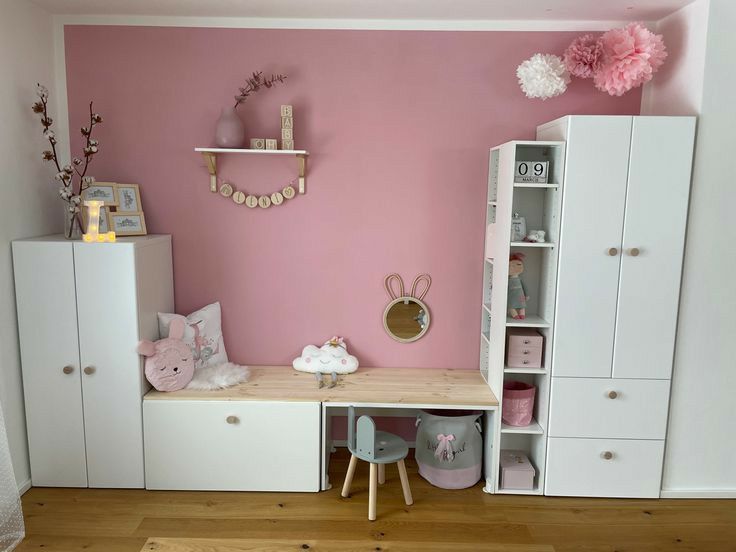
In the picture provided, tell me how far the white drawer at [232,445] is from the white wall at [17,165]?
578mm

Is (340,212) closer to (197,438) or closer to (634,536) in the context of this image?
(197,438)

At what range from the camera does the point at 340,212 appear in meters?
3.05

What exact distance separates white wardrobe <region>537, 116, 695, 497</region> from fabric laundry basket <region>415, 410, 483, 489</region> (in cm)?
35

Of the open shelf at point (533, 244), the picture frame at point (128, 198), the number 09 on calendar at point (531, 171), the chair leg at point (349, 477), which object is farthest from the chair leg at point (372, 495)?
the picture frame at point (128, 198)

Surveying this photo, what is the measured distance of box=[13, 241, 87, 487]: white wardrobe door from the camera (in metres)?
2.58

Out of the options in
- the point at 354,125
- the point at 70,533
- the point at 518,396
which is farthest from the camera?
the point at 354,125

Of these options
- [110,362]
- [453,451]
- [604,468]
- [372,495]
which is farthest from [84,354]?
[604,468]

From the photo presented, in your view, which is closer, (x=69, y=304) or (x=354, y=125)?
(x=69, y=304)

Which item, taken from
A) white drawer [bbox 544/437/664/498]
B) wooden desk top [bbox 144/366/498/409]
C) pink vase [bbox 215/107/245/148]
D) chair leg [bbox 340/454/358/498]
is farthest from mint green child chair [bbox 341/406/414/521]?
pink vase [bbox 215/107/245/148]

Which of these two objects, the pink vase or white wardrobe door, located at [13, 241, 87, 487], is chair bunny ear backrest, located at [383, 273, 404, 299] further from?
white wardrobe door, located at [13, 241, 87, 487]

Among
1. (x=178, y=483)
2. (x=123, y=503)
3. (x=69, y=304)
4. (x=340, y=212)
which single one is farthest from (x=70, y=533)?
(x=340, y=212)

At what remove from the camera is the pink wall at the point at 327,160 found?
292 centimetres

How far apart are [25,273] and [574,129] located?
2.52 meters

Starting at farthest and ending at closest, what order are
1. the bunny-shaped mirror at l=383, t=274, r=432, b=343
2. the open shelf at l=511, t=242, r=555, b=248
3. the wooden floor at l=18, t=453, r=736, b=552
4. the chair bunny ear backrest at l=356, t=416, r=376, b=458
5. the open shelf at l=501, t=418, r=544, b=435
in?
the bunny-shaped mirror at l=383, t=274, r=432, b=343, the open shelf at l=501, t=418, r=544, b=435, the open shelf at l=511, t=242, r=555, b=248, the chair bunny ear backrest at l=356, t=416, r=376, b=458, the wooden floor at l=18, t=453, r=736, b=552
